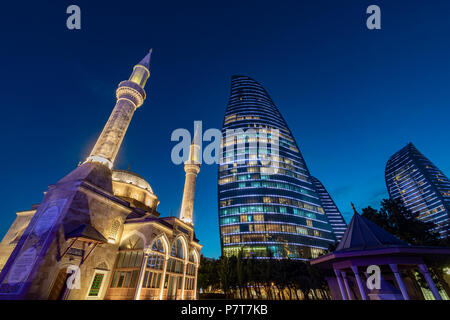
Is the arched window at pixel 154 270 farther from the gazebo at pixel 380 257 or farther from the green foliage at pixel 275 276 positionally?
the gazebo at pixel 380 257

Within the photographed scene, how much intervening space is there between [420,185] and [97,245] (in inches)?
6574

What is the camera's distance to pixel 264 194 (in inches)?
3066

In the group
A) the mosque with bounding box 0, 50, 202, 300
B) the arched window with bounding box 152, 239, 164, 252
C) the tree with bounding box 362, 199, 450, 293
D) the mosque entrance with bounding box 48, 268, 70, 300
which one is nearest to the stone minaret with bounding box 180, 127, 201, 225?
the mosque with bounding box 0, 50, 202, 300

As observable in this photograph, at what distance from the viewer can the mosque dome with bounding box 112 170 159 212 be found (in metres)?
32.9

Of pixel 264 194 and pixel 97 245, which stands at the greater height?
pixel 264 194

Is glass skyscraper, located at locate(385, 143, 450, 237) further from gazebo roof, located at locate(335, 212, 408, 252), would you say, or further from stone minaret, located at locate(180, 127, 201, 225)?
gazebo roof, located at locate(335, 212, 408, 252)

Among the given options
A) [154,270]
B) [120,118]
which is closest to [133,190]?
[120,118]

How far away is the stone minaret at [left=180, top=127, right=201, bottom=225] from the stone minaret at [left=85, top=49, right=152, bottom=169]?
15460 millimetres

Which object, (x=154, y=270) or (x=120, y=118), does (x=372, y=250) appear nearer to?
(x=154, y=270)

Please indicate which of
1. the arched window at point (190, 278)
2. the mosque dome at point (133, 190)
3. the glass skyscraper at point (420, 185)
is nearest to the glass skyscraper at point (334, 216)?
the glass skyscraper at point (420, 185)

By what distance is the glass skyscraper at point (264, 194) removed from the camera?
2717 inches

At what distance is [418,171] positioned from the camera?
128m

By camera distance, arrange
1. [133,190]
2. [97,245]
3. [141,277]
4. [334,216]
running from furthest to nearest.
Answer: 1. [334,216]
2. [133,190]
3. [141,277]
4. [97,245]
